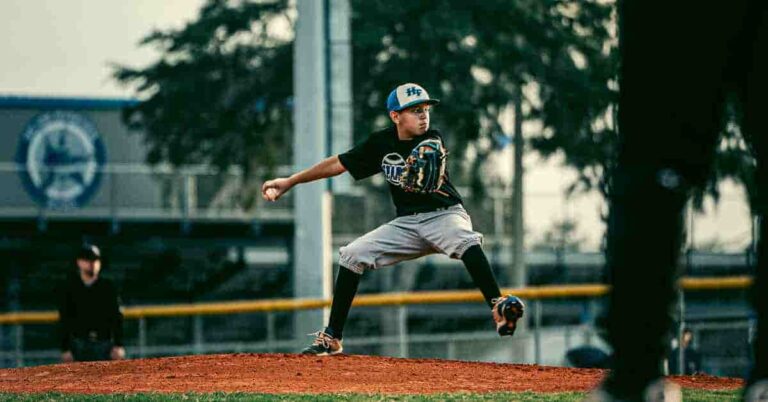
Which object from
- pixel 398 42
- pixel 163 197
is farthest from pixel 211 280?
pixel 398 42

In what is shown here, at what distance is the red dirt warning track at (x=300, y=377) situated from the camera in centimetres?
746

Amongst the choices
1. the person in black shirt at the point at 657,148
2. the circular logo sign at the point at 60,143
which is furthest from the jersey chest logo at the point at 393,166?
the circular logo sign at the point at 60,143

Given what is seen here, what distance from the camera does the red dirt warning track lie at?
294 inches

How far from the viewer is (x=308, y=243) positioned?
51.0ft

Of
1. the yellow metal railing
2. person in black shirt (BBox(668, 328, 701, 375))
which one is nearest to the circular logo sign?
the yellow metal railing

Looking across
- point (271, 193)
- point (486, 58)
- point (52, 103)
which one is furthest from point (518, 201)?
point (271, 193)

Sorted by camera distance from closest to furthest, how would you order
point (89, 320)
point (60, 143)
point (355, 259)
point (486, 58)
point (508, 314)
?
point (508, 314) → point (355, 259) → point (89, 320) → point (486, 58) → point (60, 143)

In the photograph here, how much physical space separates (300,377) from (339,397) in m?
1.05

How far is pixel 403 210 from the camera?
323 inches

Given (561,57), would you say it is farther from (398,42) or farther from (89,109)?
(89,109)

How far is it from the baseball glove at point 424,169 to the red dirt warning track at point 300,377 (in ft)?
3.35

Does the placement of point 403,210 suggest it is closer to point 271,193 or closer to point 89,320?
point 271,193

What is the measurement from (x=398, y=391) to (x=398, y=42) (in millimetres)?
19661

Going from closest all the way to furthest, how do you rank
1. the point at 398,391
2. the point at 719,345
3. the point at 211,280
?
the point at 398,391 → the point at 719,345 → the point at 211,280
